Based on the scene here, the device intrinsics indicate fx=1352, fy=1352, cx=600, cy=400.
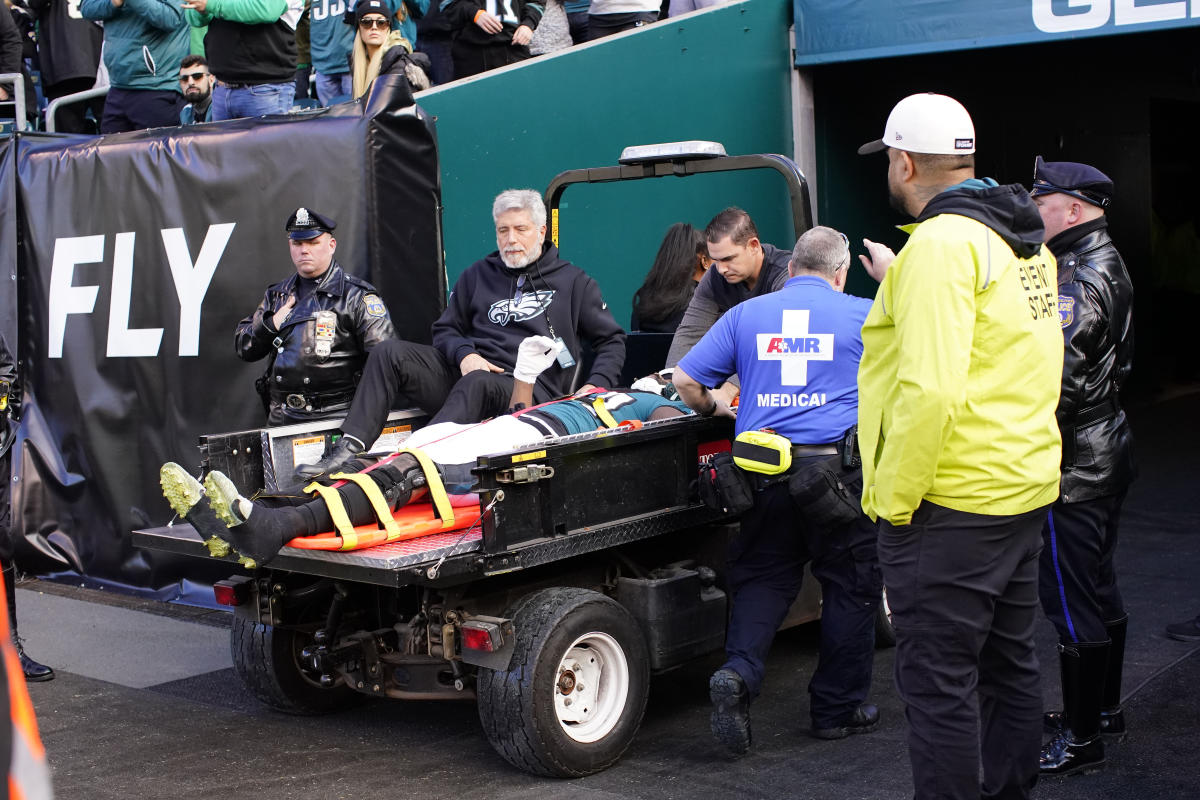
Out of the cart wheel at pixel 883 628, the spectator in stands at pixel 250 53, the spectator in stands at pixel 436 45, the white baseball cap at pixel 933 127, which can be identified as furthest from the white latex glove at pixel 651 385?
the spectator in stands at pixel 250 53

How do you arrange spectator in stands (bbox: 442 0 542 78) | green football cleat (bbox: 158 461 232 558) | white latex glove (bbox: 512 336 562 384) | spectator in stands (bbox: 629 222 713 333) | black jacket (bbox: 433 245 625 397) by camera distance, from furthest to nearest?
1. spectator in stands (bbox: 442 0 542 78)
2. spectator in stands (bbox: 629 222 713 333)
3. black jacket (bbox: 433 245 625 397)
4. white latex glove (bbox: 512 336 562 384)
5. green football cleat (bbox: 158 461 232 558)

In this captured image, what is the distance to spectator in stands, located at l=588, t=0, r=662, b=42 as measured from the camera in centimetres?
1030

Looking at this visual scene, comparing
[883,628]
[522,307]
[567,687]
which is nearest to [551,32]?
[522,307]

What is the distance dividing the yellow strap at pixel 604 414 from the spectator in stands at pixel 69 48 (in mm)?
7660

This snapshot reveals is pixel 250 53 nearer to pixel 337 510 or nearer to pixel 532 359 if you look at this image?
pixel 532 359

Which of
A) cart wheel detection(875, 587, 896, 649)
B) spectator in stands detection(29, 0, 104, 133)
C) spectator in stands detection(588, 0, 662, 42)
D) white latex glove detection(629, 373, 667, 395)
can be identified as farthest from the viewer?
spectator in stands detection(29, 0, 104, 133)

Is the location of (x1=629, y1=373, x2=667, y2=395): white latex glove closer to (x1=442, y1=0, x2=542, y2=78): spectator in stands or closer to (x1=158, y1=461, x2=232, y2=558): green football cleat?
(x1=158, y1=461, x2=232, y2=558): green football cleat

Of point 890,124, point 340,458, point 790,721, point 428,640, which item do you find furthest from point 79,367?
point 890,124

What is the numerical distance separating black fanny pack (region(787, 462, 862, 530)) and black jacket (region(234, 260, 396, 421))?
2405 mm

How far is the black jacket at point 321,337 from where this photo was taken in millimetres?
6398

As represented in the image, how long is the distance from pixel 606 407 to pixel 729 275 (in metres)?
0.81

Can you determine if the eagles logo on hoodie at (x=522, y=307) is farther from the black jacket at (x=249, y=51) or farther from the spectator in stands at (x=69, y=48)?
the spectator in stands at (x=69, y=48)

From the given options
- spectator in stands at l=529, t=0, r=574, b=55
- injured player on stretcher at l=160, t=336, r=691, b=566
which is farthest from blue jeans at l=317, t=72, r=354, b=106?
injured player on stretcher at l=160, t=336, r=691, b=566

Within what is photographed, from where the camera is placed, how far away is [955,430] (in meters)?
3.53
